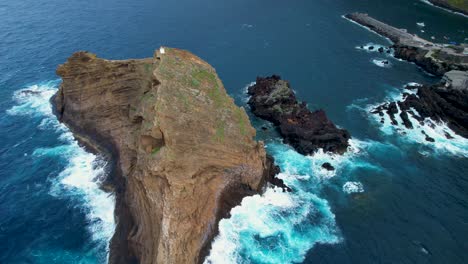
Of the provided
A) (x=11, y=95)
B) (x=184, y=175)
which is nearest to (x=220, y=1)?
(x=11, y=95)

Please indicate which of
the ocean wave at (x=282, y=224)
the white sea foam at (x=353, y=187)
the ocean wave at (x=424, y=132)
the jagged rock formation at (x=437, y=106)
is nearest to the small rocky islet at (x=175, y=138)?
the jagged rock formation at (x=437, y=106)

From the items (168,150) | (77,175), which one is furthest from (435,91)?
(77,175)

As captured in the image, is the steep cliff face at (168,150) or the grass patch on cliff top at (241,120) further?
the grass patch on cliff top at (241,120)

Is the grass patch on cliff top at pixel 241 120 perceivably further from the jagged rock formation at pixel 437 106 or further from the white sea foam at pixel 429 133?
the jagged rock formation at pixel 437 106

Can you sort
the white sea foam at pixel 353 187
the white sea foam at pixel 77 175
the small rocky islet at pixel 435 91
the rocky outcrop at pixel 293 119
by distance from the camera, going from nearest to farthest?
the white sea foam at pixel 77 175 → the white sea foam at pixel 353 187 → the rocky outcrop at pixel 293 119 → the small rocky islet at pixel 435 91

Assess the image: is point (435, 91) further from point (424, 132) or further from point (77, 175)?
point (77, 175)
